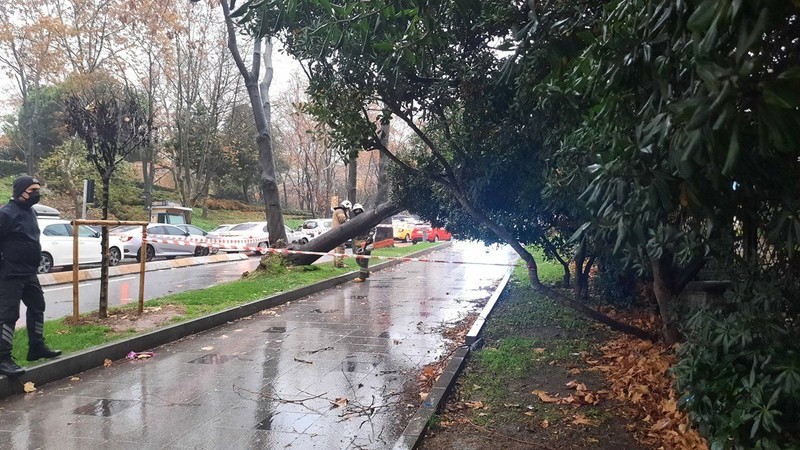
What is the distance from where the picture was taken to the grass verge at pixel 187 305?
A: 22.2 feet

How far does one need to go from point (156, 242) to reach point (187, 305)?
45.6 ft

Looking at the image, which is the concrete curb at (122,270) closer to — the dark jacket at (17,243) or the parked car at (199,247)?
the parked car at (199,247)

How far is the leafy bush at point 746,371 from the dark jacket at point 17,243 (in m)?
5.95

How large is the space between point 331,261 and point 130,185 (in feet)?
82.9

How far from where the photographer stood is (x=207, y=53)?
30766 mm

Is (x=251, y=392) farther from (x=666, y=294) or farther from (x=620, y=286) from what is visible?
(x=620, y=286)

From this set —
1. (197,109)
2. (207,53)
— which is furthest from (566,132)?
(197,109)

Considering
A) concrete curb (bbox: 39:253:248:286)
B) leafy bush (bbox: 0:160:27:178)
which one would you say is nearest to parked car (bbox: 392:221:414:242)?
concrete curb (bbox: 39:253:248:286)

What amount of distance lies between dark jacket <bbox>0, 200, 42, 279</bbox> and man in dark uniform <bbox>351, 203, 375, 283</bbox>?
9029 mm

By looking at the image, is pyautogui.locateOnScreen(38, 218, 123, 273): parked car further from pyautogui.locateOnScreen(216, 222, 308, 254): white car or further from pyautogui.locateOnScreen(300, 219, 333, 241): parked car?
pyautogui.locateOnScreen(300, 219, 333, 241): parked car

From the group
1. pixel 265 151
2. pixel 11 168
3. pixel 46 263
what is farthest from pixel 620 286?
pixel 11 168

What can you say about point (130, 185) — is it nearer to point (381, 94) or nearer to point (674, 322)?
point (381, 94)

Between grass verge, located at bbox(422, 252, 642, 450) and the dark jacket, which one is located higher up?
the dark jacket

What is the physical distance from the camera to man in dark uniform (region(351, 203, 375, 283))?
1470cm
